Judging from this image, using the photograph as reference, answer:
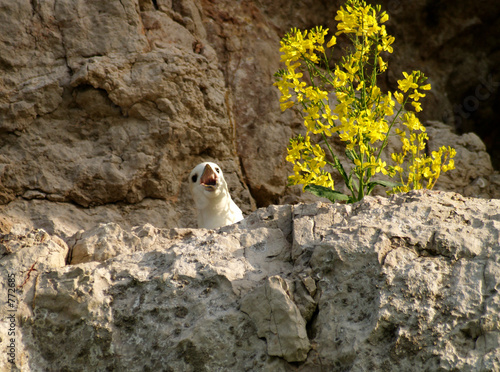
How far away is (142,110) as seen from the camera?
5488 millimetres

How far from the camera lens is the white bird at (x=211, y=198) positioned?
5.08 meters

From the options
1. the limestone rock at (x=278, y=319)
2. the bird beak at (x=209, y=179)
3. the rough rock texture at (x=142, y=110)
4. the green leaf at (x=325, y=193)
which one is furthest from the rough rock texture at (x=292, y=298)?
the rough rock texture at (x=142, y=110)

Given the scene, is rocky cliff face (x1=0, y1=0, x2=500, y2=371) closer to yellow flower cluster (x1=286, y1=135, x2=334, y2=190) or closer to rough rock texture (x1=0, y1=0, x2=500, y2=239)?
rough rock texture (x1=0, y1=0, x2=500, y2=239)

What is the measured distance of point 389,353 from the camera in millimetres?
2514

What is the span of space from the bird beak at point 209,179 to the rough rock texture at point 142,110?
0.53 meters

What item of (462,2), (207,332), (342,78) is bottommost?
(207,332)

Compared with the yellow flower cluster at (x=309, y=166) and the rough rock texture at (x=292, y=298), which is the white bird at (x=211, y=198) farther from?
the rough rock texture at (x=292, y=298)

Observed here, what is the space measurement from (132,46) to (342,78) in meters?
2.70

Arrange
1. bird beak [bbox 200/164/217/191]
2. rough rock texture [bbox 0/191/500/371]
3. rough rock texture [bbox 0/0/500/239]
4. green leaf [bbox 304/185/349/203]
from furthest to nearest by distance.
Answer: rough rock texture [bbox 0/0/500/239] < bird beak [bbox 200/164/217/191] < green leaf [bbox 304/185/349/203] < rough rock texture [bbox 0/191/500/371]

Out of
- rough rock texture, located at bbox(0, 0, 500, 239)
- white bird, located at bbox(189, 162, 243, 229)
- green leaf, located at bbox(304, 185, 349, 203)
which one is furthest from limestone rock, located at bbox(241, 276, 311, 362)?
rough rock texture, located at bbox(0, 0, 500, 239)

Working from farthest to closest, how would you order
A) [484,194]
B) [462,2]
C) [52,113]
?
1. [462,2]
2. [484,194]
3. [52,113]

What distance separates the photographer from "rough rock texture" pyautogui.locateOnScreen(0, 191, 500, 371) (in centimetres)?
254

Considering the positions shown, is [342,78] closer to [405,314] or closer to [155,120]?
[405,314]

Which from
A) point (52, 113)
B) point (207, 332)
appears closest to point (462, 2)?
point (52, 113)
